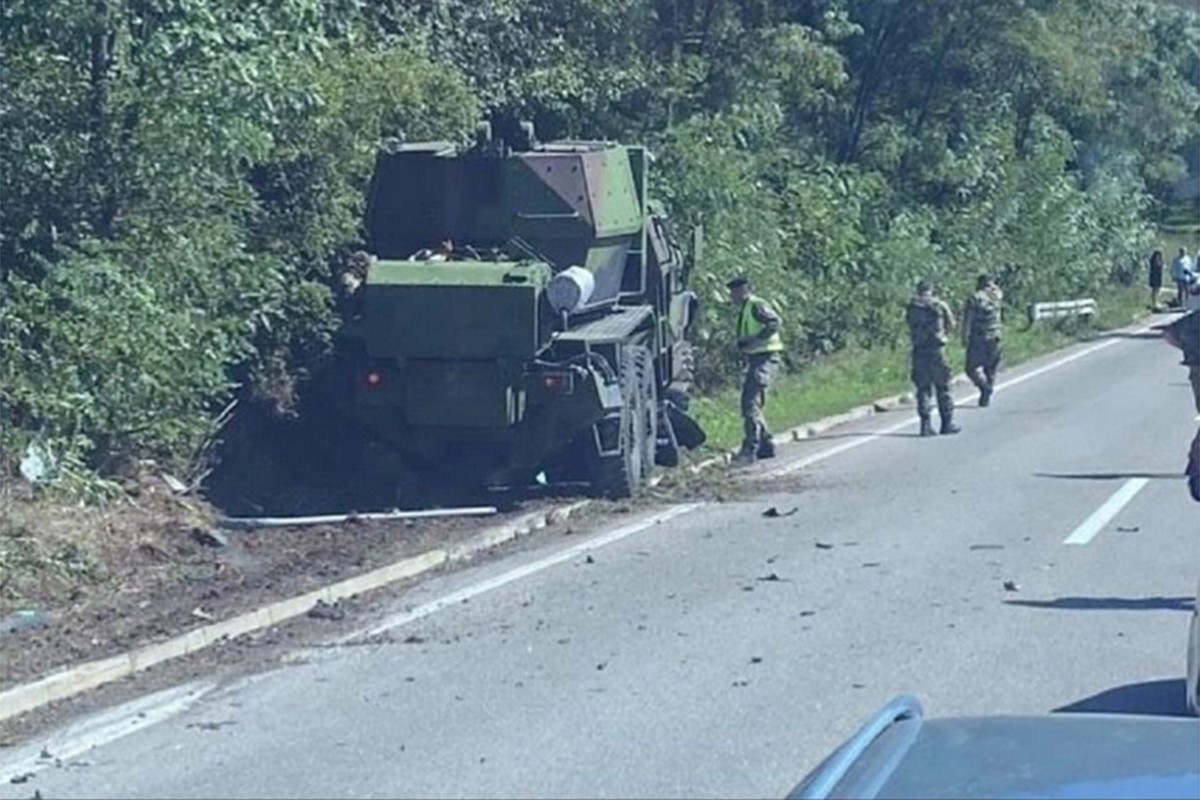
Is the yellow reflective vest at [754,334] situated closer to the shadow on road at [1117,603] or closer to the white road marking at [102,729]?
the shadow on road at [1117,603]

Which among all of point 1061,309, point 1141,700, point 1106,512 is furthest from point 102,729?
point 1061,309

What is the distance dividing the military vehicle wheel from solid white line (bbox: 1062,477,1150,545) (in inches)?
137

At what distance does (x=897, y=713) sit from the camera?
4.14 metres

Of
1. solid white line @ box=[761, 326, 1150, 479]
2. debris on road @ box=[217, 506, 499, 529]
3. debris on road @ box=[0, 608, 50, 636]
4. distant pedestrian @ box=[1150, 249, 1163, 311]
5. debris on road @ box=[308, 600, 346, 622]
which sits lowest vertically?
distant pedestrian @ box=[1150, 249, 1163, 311]

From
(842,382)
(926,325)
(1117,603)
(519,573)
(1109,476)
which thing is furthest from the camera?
(842,382)

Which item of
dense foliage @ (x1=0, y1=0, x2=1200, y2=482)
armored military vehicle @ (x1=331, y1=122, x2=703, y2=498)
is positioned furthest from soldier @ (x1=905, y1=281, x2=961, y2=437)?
armored military vehicle @ (x1=331, y1=122, x2=703, y2=498)

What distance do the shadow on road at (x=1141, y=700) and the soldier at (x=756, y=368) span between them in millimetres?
11640

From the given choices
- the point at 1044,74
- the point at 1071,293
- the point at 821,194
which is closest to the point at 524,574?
the point at 821,194

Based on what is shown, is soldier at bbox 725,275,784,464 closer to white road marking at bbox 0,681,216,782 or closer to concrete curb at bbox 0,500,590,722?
concrete curb at bbox 0,500,590,722

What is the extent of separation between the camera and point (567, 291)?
18219 mm

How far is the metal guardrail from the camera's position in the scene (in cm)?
4938

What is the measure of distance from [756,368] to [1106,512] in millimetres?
5717

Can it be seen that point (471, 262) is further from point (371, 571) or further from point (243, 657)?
point (243, 657)

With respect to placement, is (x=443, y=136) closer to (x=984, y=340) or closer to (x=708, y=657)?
(x=984, y=340)
